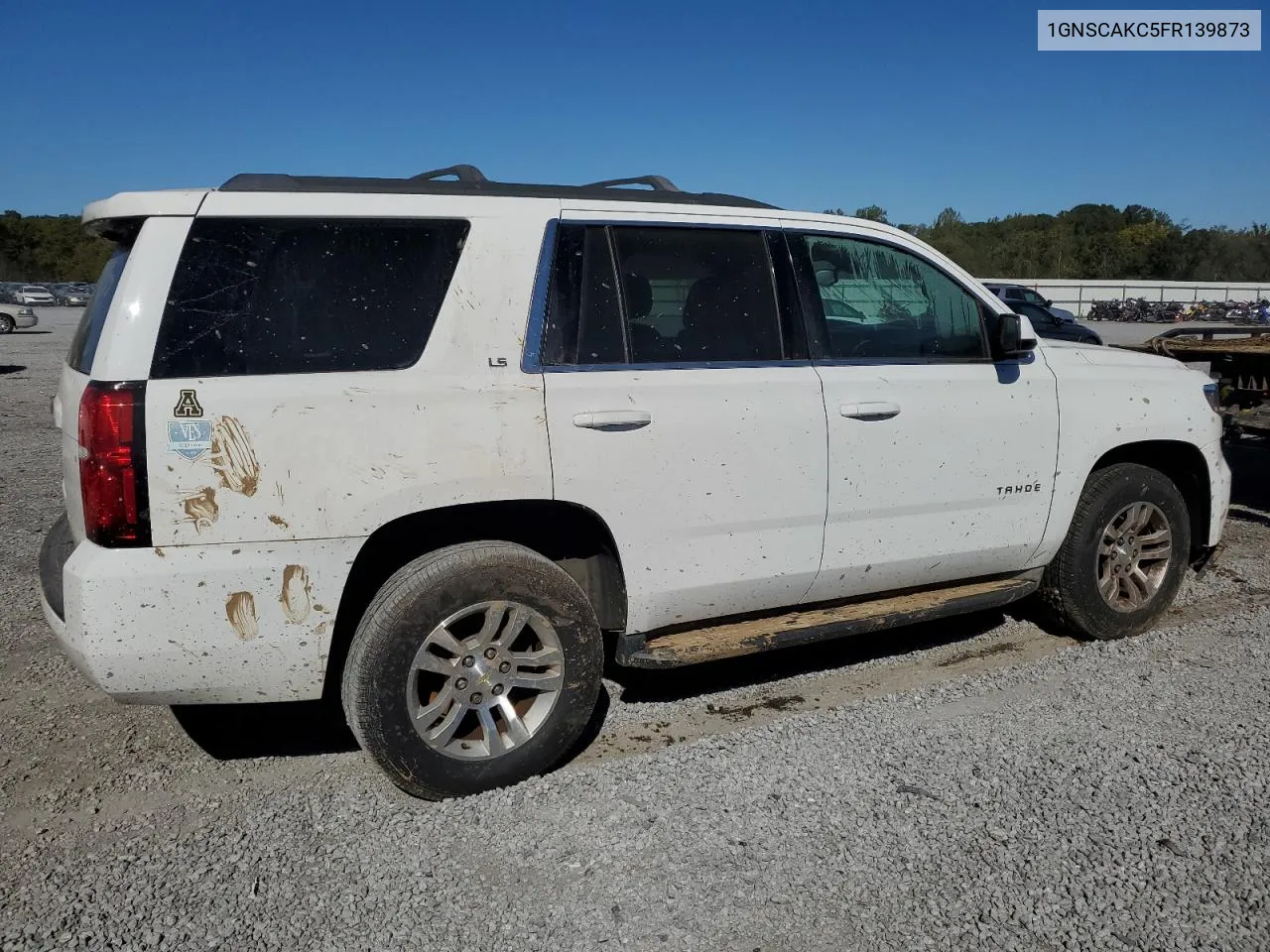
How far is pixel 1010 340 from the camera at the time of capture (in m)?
4.40

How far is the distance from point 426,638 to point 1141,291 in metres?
67.1

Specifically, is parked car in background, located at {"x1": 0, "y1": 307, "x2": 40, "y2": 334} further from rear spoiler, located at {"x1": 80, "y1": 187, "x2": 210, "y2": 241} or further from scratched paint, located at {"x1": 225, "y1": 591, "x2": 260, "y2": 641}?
scratched paint, located at {"x1": 225, "y1": 591, "x2": 260, "y2": 641}

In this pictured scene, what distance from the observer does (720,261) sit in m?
4.02

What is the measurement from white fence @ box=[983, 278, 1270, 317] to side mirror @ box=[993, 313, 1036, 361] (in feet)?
190

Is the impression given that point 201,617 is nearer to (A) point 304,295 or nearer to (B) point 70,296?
(A) point 304,295

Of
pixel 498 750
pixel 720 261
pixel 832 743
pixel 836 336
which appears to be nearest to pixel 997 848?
pixel 832 743

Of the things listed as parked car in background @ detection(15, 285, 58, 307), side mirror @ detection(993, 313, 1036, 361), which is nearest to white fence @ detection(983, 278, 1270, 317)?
parked car in background @ detection(15, 285, 58, 307)

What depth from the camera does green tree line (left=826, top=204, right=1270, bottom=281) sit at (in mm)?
73500

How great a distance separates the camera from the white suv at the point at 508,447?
3.10 meters

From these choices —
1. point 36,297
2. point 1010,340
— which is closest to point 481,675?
point 1010,340

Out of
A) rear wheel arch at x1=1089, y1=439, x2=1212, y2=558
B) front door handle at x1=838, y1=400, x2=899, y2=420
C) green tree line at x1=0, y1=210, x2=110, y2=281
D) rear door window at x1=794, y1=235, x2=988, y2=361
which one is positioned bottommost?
rear wheel arch at x1=1089, y1=439, x2=1212, y2=558

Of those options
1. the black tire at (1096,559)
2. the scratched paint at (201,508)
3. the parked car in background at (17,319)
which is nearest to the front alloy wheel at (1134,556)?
the black tire at (1096,559)

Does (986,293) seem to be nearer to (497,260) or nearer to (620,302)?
(620,302)

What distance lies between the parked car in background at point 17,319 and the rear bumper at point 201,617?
33.1 m
